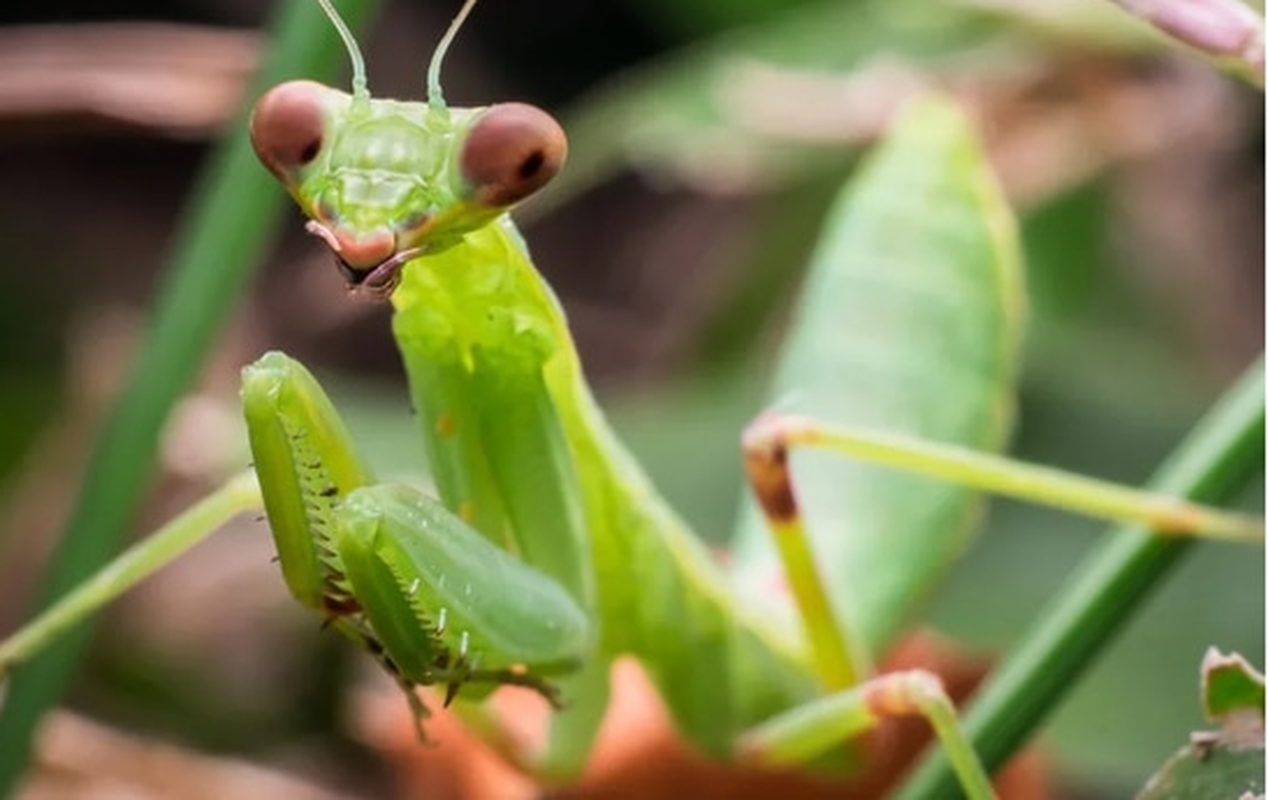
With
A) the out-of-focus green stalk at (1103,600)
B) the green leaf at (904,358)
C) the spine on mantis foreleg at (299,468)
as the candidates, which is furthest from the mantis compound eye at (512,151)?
the green leaf at (904,358)

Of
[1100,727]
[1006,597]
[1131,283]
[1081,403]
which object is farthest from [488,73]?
[1100,727]

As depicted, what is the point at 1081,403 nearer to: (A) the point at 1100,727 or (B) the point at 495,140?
(A) the point at 1100,727

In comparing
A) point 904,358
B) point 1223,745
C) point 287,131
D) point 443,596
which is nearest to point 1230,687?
point 1223,745

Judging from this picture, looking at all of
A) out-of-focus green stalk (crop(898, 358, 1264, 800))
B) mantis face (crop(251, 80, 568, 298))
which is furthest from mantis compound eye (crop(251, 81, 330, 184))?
out-of-focus green stalk (crop(898, 358, 1264, 800))

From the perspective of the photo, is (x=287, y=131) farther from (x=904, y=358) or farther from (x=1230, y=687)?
(x=904, y=358)

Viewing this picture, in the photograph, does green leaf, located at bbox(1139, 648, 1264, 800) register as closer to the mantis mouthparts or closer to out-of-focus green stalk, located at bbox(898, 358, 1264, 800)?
out-of-focus green stalk, located at bbox(898, 358, 1264, 800)

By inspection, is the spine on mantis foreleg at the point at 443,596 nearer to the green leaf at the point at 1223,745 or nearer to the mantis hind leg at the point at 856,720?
the mantis hind leg at the point at 856,720
